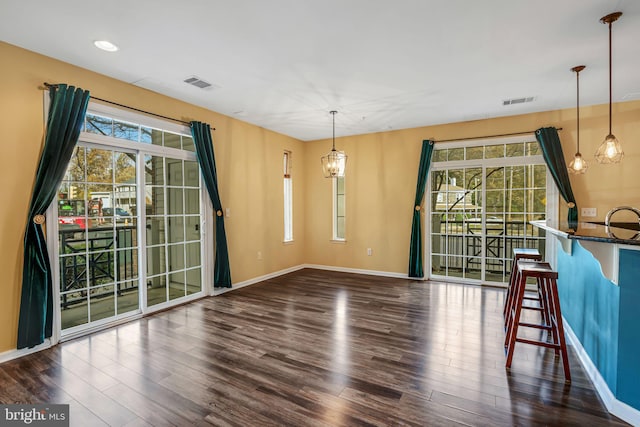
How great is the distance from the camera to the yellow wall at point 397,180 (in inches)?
177

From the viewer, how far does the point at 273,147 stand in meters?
6.20

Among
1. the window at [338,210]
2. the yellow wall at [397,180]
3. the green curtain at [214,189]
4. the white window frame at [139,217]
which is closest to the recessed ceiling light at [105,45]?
the white window frame at [139,217]

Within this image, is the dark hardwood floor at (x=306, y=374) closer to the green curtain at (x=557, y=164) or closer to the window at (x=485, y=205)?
the window at (x=485, y=205)

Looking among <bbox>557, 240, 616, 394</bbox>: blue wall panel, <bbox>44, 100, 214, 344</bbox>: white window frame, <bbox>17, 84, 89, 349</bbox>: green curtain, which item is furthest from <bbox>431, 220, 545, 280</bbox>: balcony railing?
<bbox>17, 84, 89, 349</bbox>: green curtain

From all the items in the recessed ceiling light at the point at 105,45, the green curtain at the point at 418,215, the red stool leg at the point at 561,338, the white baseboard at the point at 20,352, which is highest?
the recessed ceiling light at the point at 105,45

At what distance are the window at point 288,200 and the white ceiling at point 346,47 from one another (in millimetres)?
2149

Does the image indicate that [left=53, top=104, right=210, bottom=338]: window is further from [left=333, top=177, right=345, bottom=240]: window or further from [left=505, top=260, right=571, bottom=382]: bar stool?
[left=505, top=260, right=571, bottom=382]: bar stool

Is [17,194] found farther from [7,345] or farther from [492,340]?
[492,340]

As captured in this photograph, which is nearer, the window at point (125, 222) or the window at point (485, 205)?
the window at point (125, 222)

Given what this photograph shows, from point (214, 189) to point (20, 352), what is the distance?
2.77 m

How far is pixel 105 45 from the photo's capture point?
9.53ft

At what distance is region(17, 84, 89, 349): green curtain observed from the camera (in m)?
2.91

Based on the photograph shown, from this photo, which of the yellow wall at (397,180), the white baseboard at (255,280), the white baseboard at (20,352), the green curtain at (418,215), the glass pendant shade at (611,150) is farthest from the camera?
the green curtain at (418,215)

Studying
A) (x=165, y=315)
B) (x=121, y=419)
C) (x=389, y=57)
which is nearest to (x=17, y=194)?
(x=165, y=315)
